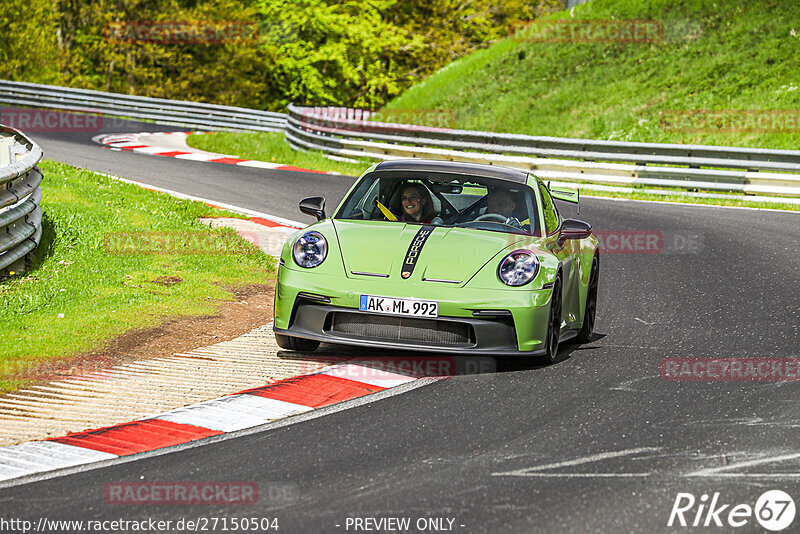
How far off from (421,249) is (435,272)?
11.3 inches

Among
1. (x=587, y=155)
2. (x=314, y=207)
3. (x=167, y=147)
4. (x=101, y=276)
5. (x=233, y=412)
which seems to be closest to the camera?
(x=233, y=412)

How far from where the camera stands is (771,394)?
21.8 ft

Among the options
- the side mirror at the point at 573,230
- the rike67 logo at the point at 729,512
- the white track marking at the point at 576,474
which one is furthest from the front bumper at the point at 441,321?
the rike67 logo at the point at 729,512

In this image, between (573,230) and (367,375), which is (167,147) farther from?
(367,375)

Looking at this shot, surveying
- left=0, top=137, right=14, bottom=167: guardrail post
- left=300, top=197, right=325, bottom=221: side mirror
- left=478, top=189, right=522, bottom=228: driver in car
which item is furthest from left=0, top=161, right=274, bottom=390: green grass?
left=478, top=189, right=522, bottom=228: driver in car

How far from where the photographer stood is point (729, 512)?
4.59 meters

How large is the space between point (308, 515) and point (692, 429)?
2371 mm

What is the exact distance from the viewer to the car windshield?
8125 mm

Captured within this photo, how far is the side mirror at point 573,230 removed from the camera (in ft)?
25.8

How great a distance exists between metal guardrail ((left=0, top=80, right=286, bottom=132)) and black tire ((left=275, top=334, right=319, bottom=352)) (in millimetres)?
25146

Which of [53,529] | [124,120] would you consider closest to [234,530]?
[53,529]

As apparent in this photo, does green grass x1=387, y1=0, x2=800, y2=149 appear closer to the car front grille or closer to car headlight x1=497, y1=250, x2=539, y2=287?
car headlight x1=497, y1=250, x2=539, y2=287

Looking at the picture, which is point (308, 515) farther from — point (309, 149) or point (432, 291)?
point (309, 149)

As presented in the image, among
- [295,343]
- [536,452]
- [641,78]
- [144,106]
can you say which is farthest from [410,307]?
[144,106]
